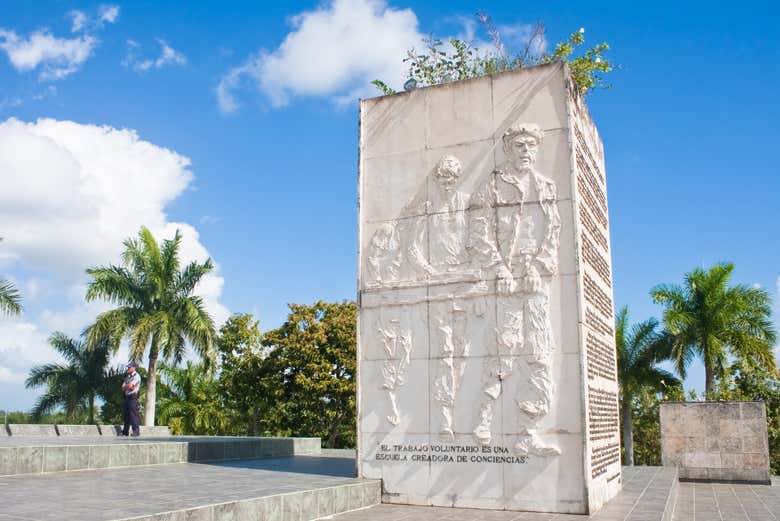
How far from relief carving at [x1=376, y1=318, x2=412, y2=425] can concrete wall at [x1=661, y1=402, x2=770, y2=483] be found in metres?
7.65

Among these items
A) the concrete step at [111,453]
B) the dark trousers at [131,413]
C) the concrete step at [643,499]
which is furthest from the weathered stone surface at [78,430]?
the concrete step at [643,499]

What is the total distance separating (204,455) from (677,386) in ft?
61.3

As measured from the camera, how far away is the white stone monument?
8.27 meters

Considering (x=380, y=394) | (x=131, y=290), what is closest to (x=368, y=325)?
(x=380, y=394)

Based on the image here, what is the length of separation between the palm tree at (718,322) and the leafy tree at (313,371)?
1100cm

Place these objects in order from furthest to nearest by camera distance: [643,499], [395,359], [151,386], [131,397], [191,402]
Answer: [191,402], [151,386], [131,397], [395,359], [643,499]

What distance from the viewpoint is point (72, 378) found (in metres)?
25.2

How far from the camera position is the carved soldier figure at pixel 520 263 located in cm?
831

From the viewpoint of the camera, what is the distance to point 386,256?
9695mm

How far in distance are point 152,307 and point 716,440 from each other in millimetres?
17284

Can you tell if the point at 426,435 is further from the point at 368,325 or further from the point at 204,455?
the point at 204,455

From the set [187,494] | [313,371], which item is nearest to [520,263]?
[187,494]

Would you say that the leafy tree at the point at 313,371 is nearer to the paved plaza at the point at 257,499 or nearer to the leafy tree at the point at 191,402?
the leafy tree at the point at 191,402

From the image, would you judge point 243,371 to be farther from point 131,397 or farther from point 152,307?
point 131,397
